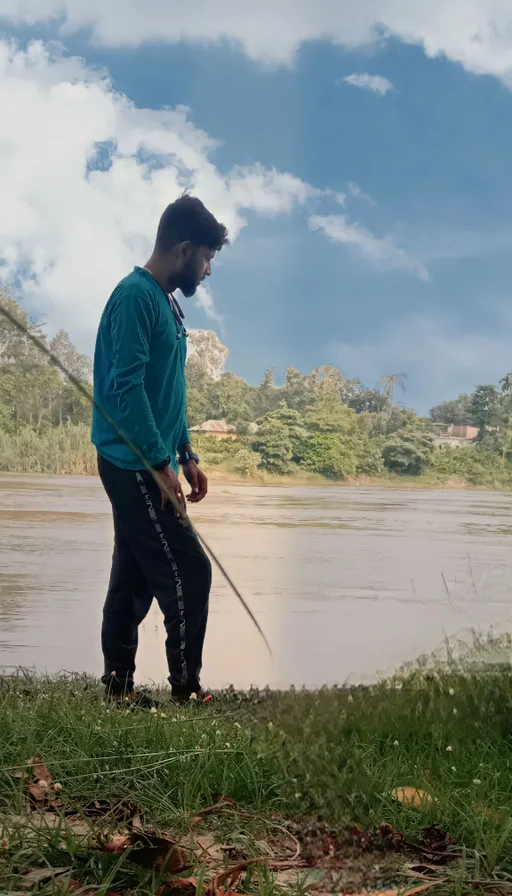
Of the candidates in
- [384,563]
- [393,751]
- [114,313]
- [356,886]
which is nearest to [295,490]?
[384,563]

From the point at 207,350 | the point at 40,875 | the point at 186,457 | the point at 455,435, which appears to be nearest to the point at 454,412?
the point at 455,435

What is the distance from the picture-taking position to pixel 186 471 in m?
2.10

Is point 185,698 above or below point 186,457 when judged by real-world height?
below

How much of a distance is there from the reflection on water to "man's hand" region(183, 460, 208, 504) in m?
0.53

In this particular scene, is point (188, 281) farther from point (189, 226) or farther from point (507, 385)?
point (507, 385)

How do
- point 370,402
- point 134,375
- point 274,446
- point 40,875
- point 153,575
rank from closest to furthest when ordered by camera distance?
point 40,875 → point 134,375 → point 153,575 → point 370,402 → point 274,446

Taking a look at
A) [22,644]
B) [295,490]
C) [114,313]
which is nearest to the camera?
[114,313]

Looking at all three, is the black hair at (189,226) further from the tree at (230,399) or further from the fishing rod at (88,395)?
the tree at (230,399)

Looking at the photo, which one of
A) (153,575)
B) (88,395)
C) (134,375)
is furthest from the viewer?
(153,575)

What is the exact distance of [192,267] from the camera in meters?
2.01

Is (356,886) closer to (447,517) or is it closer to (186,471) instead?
(186,471)

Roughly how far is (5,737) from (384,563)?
1.82 metres

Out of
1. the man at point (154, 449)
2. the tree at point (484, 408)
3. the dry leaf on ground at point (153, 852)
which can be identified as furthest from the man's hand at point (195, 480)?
the dry leaf on ground at point (153, 852)

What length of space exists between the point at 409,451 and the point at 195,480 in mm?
967
